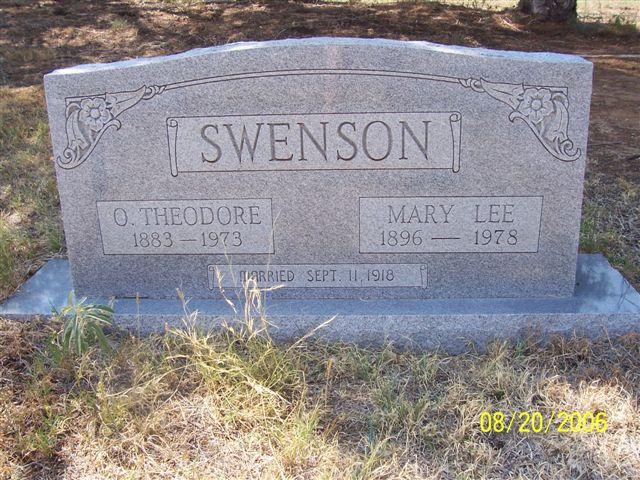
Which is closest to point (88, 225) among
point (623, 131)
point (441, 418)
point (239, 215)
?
point (239, 215)

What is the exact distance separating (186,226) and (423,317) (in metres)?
1.26

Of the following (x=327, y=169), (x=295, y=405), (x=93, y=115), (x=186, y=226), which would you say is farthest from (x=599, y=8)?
(x=295, y=405)

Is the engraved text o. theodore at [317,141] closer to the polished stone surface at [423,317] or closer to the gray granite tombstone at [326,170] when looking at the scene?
the gray granite tombstone at [326,170]

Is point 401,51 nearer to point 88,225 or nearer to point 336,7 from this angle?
point 88,225

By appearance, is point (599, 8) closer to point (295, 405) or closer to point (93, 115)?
point (93, 115)

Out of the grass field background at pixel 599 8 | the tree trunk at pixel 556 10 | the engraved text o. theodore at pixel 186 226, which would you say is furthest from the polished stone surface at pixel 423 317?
the grass field background at pixel 599 8

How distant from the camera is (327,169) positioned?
3.14 meters

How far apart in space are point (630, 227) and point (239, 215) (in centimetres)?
269

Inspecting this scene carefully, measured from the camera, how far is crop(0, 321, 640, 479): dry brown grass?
2.39 m

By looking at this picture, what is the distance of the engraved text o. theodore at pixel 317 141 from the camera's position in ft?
10.0

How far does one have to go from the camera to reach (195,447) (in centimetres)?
250
